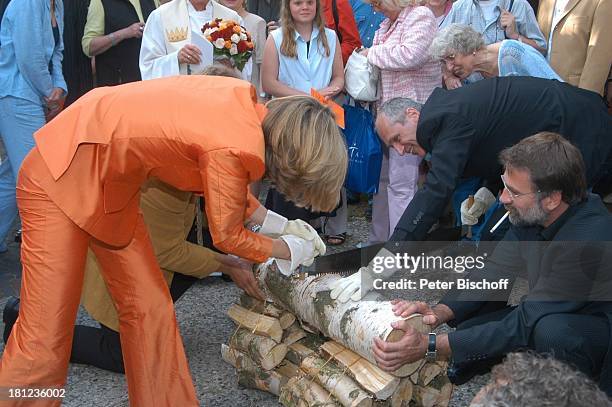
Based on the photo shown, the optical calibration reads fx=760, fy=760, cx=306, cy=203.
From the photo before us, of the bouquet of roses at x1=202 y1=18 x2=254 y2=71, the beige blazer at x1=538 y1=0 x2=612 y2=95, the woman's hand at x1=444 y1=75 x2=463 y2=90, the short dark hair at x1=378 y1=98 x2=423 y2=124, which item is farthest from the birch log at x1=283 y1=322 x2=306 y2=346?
the beige blazer at x1=538 y1=0 x2=612 y2=95

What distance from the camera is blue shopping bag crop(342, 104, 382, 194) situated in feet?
18.8

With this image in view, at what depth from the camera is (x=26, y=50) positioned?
5.34 metres

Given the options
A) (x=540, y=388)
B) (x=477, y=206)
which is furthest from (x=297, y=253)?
(x=477, y=206)

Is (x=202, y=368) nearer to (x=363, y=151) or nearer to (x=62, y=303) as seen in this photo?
(x=62, y=303)

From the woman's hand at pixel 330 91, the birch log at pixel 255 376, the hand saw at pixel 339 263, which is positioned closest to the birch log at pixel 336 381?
the birch log at pixel 255 376

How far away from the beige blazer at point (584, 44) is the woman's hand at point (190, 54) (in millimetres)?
2596

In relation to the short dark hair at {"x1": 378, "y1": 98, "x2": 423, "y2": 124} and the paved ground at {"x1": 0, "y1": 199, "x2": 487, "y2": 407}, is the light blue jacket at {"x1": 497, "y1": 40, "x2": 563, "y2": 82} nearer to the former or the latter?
the short dark hair at {"x1": 378, "y1": 98, "x2": 423, "y2": 124}

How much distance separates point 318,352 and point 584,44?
10.5 ft

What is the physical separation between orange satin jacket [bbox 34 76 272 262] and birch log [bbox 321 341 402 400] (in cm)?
70

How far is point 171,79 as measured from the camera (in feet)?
10.9

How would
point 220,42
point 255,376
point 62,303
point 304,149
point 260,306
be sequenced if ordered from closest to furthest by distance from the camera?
point 304,149
point 62,303
point 255,376
point 260,306
point 220,42

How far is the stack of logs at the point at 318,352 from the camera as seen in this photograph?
3.45m

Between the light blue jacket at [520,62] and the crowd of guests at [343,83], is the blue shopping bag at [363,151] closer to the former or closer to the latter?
the crowd of guests at [343,83]

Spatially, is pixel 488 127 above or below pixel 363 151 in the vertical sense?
above
